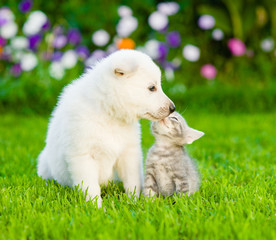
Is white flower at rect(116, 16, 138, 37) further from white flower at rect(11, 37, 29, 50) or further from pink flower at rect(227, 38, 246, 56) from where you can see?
pink flower at rect(227, 38, 246, 56)

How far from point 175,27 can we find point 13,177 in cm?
615

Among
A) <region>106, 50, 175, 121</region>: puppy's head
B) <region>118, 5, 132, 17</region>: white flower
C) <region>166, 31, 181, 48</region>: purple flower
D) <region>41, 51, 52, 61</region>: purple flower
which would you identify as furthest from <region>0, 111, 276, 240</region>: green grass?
<region>118, 5, 132, 17</region>: white flower

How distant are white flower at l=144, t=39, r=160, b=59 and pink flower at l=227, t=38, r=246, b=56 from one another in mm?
1502

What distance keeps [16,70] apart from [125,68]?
5.27m

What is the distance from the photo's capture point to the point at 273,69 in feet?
27.9

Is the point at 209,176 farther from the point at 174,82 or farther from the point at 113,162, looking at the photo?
the point at 174,82

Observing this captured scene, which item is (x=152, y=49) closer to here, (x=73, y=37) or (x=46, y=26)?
(x=73, y=37)

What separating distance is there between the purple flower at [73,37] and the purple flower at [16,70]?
112cm

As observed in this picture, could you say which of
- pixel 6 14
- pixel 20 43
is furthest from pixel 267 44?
pixel 6 14

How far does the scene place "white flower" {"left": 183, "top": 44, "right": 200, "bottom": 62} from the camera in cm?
811

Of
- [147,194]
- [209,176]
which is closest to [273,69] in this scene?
[209,176]

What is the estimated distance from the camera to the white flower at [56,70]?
7.56 metres

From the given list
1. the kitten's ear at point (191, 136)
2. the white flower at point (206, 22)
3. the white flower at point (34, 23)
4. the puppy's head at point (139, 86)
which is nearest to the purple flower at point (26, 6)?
the white flower at point (34, 23)

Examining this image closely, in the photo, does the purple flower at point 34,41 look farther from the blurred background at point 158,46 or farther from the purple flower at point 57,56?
the purple flower at point 57,56
